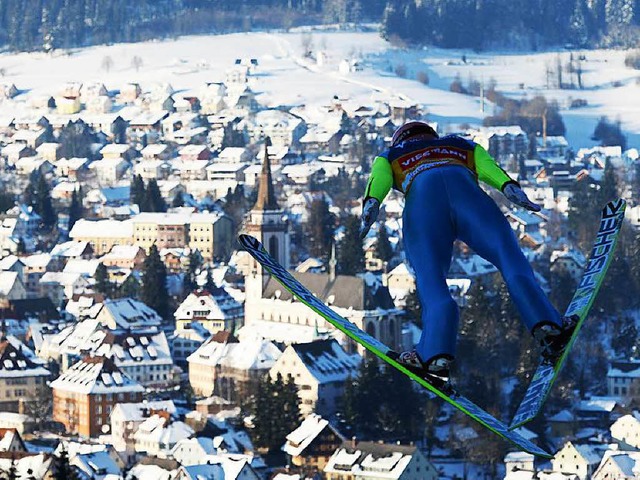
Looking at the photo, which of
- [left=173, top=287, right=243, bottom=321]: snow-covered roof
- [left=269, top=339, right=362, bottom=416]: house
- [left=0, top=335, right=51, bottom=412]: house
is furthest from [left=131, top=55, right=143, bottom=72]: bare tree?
[left=269, top=339, right=362, bottom=416]: house

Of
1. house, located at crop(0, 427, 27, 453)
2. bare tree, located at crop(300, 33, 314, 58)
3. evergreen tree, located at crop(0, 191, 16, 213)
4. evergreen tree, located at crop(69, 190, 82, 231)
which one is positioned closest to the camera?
house, located at crop(0, 427, 27, 453)

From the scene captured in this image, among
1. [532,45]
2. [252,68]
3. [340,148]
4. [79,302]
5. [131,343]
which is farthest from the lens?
[532,45]

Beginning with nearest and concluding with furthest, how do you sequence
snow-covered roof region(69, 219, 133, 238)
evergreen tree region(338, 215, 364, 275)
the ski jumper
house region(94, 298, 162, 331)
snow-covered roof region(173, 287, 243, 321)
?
the ski jumper → house region(94, 298, 162, 331) → snow-covered roof region(173, 287, 243, 321) → evergreen tree region(338, 215, 364, 275) → snow-covered roof region(69, 219, 133, 238)

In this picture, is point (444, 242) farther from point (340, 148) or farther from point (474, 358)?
point (340, 148)

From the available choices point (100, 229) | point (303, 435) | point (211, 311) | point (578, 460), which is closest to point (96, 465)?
point (303, 435)

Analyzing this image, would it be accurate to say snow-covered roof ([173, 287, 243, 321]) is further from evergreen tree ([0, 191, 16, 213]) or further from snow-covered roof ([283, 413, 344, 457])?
evergreen tree ([0, 191, 16, 213])

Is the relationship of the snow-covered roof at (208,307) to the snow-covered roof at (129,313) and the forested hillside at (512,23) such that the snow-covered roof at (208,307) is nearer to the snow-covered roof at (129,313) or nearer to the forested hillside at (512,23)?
the snow-covered roof at (129,313)

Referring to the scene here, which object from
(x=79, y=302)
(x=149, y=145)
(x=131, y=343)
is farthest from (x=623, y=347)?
(x=149, y=145)
